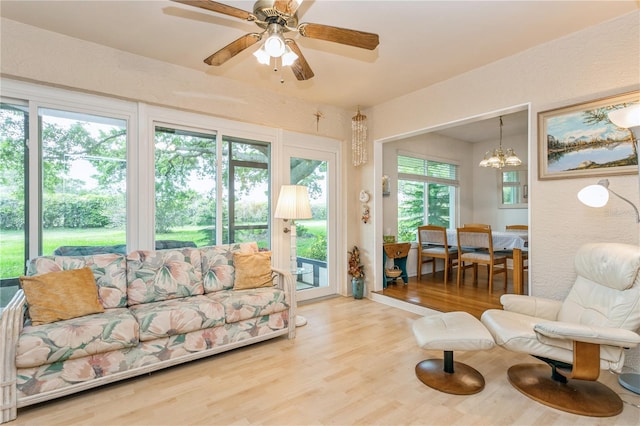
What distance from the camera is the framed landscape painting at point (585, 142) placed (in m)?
2.43

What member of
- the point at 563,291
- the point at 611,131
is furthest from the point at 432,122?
the point at 563,291

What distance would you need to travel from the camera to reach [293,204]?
11.7 ft

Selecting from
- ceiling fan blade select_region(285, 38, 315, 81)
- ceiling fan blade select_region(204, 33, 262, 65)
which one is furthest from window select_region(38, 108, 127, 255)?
ceiling fan blade select_region(285, 38, 315, 81)

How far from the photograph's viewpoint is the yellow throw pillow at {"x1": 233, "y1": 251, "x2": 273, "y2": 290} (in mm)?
3107

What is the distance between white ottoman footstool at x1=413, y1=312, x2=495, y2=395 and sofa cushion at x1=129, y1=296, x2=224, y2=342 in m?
1.60

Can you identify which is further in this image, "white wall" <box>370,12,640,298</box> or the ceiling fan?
"white wall" <box>370,12,640,298</box>

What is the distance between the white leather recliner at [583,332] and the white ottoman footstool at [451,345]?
0.50 feet

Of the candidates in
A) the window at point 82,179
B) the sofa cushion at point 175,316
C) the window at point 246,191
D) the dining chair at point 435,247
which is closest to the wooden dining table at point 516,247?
the dining chair at point 435,247

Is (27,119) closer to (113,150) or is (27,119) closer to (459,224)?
(113,150)

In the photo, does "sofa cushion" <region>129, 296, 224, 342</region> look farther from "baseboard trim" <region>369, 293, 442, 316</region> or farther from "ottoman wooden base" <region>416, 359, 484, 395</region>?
"baseboard trim" <region>369, 293, 442, 316</region>

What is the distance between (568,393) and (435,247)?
347 centimetres

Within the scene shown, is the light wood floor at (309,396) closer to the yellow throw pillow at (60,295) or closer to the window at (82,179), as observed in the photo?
the yellow throw pillow at (60,295)

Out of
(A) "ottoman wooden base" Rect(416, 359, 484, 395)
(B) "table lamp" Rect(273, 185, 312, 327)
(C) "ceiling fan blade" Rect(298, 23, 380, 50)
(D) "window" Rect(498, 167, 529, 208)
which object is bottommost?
→ (A) "ottoman wooden base" Rect(416, 359, 484, 395)

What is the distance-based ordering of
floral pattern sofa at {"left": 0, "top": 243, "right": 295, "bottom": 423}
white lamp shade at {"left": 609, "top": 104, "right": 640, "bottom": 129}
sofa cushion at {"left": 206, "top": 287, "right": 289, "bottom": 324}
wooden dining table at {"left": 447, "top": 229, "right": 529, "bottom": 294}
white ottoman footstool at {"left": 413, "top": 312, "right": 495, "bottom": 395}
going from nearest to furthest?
floral pattern sofa at {"left": 0, "top": 243, "right": 295, "bottom": 423} < white lamp shade at {"left": 609, "top": 104, "right": 640, "bottom": 129} < white ottoman footstool at {"left": 413, "top": 312, "right": 495, "bottom": 395} < sofa cushion at {"left": 206, "top": 287, "right": 289, "bottom": 324} < wooden dining table at {"left": 447, "top": 229, "right": 529, "bottom": 294}
